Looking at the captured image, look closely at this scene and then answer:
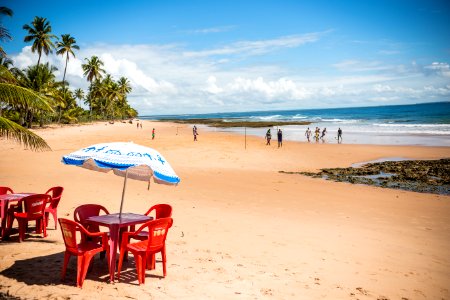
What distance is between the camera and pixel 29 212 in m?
7.21

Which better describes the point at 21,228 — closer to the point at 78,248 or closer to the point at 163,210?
the point at 78,248

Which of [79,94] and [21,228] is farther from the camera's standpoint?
[79,94]

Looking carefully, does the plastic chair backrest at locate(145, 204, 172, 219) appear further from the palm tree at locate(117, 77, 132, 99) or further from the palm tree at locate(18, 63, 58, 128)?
the palm tree at locate(117, 77, 132, 99)

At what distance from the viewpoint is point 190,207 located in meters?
11.1

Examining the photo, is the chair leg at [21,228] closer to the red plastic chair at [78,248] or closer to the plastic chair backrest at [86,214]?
the plastic chair backrest at [86,214]

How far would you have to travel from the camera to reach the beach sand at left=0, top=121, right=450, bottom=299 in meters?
5.61

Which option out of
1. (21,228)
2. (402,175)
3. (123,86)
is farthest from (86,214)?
(123,86)

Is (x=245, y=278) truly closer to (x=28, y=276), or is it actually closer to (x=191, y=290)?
(x=191, y=290)

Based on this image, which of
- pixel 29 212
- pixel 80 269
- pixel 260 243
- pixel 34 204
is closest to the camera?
pixel 80 269

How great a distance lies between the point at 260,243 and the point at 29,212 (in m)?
5.19

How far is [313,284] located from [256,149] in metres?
24.5

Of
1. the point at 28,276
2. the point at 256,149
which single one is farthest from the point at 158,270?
the point at 256,149

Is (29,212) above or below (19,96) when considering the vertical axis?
below

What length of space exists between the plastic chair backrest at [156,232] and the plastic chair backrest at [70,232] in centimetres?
100
